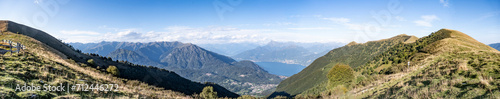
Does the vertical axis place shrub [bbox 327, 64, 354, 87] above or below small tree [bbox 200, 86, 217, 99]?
above

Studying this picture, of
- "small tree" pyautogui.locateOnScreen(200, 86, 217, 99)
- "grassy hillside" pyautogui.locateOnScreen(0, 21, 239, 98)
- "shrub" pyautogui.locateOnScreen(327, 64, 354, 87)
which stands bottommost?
"small tree" pyautogui.locateOnScreen(200, 86, 217, 99)

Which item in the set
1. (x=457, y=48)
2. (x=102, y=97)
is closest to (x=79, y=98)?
(x=102, y=97)

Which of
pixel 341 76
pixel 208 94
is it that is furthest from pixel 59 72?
pixel 341 76

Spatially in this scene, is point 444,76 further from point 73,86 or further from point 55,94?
point 73,86

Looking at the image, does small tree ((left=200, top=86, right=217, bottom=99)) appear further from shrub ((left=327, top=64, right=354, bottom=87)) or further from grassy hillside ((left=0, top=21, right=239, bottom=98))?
shrub ((left=327, top=64, right=354, bottom=87))

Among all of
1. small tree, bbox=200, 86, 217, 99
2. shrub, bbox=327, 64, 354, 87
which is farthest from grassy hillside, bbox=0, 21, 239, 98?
shrub, bbox=327, 64, 354, 87

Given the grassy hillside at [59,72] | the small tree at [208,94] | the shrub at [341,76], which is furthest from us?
the shrub at [341,76]

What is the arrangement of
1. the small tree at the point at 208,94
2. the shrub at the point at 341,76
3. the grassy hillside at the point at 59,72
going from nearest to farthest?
the grassy hillside at the point at 59,72 < the small tree at the point at 208,94 < the shrub at the point at 341,76

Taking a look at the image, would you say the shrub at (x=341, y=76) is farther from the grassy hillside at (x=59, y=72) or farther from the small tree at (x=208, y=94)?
the grassy hillside at (x=59, y=72)

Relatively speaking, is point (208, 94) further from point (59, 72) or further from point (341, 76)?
point (341, 76)

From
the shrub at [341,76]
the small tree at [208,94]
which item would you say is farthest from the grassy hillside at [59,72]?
the shrub at [341,76]

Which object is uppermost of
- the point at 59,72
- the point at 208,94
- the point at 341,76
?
the point at 59,72
